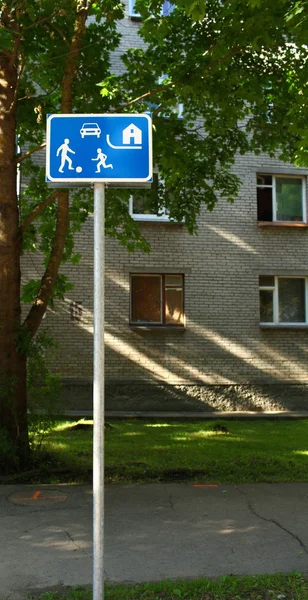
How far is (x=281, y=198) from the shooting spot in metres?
17.3

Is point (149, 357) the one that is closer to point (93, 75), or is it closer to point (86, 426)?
point (86, 426)

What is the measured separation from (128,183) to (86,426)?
9.37 meters

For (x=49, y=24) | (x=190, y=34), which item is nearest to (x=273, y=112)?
(x=190, y=34)

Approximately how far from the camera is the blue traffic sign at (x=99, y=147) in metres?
3.69

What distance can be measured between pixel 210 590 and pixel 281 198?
1415 centimetres

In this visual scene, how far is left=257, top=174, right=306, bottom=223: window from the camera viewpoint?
17203 millimetres

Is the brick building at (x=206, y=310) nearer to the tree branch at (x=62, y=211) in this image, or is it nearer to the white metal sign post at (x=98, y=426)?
the tree branch at (x=62, y=211)

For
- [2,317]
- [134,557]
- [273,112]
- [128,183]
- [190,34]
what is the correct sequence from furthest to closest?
1. [273,112]
2. [190,34]
3. [2,317]
4. [134,557]
5. [128,183]

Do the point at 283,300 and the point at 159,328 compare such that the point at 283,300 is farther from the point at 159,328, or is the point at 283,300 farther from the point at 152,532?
the point at 152,532

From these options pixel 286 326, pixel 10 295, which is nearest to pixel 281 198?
pixel 286 326

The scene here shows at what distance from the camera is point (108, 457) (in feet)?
30.5

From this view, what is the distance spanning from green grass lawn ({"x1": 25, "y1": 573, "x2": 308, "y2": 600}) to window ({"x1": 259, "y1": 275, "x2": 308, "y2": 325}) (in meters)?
12.7

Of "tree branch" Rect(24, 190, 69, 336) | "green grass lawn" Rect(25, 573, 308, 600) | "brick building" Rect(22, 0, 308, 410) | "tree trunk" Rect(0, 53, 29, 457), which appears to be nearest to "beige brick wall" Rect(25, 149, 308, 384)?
"brick building" Rect(22, 0, 308, 410)

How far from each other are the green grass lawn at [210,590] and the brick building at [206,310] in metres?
11.3
